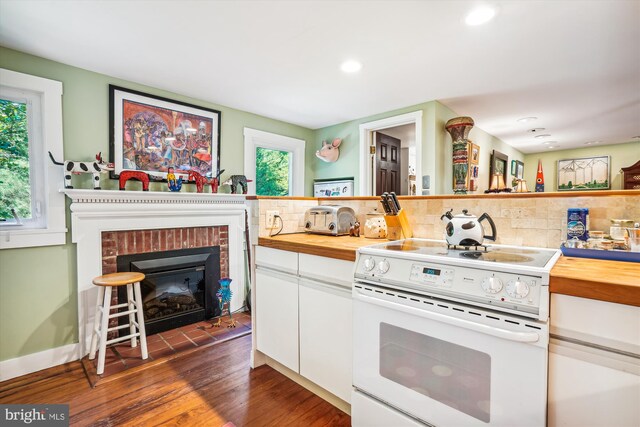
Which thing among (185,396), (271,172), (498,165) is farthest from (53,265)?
(498,165)

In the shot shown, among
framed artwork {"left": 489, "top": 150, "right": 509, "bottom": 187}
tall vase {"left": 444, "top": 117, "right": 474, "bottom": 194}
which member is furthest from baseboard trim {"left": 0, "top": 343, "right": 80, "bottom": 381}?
framed artwork {"left": 489, "top": 150, "right": 509, "bottom": 187}

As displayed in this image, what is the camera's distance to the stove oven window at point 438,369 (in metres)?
1.05

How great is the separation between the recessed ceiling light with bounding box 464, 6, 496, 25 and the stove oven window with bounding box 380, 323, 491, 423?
1801 mm

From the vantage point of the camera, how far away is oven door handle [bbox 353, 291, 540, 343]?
3.05ft

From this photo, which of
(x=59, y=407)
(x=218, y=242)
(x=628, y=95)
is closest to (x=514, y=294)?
(x=59, y=407)

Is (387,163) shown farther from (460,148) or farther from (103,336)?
(103,336)

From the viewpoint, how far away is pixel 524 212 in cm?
146

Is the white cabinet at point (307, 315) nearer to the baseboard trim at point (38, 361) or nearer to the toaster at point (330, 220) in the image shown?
the toaster at point (330, 220)

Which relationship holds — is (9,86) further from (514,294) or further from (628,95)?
(628,95)

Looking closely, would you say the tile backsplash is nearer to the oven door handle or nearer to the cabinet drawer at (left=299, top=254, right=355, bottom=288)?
the cabinet drawer at (left=299, top=254, right=355, bottom=288)

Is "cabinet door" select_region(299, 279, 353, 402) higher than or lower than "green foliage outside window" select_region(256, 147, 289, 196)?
lower

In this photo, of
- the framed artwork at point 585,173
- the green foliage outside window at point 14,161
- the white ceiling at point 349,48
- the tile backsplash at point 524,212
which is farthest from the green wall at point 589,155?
the green foliage outside window at point 14,161

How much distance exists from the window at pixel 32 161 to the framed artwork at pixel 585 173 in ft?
23.2

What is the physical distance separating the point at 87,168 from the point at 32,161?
1.19ft
